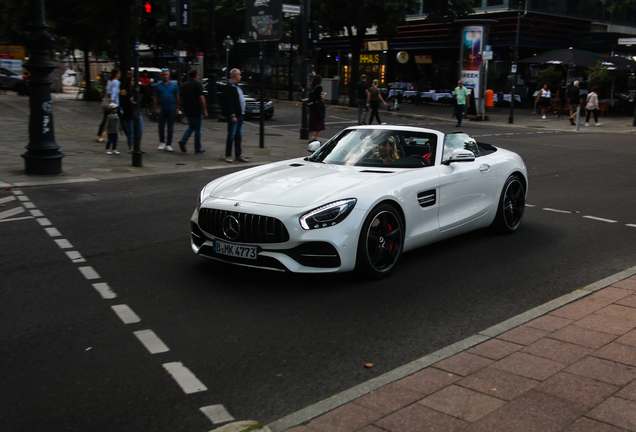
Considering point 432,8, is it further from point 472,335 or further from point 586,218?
point 472,335

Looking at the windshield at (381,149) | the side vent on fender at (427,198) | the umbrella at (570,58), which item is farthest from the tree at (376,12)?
the side vent on fender at (427,198)

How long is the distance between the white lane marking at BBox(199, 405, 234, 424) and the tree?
3177 centimetres

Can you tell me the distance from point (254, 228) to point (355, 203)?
87 centimetres

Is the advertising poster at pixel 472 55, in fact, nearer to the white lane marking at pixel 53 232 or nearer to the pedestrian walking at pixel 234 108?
the pedestrian walking at pixel 234 108

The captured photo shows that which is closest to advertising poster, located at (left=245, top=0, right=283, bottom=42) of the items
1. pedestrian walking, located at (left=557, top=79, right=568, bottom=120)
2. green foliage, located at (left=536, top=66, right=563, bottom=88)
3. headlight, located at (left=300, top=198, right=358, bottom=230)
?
headlight, located at (left=300, top=198, right=358, bottom=230)

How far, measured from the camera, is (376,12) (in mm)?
33719

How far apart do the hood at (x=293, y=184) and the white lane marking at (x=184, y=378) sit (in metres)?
1.84

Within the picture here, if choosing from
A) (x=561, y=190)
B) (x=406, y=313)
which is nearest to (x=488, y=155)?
(x=406, y=313)

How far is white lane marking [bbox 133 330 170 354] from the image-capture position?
4.13m

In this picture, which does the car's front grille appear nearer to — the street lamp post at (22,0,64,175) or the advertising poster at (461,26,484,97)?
the street lamp post at (22,0,64,175)

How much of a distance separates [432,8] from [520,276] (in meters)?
32.4

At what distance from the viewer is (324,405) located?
3363mm

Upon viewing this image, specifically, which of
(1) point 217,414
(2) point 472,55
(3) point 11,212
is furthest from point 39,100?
(2) point 472,55

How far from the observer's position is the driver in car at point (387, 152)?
6.48m
